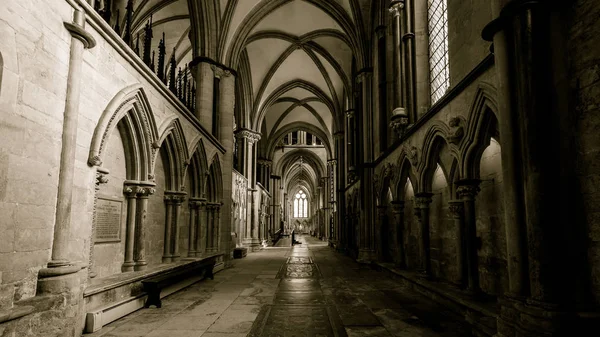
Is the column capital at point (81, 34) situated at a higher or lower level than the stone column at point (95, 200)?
higher

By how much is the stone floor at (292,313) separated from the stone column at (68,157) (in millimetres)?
1053

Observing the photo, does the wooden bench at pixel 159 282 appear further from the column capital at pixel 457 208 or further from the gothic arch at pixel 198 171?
the column capital at pixel 457 208

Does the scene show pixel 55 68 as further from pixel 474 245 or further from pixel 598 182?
pixel 474 245

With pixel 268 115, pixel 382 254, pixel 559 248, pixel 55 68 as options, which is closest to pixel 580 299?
pixel 559 248

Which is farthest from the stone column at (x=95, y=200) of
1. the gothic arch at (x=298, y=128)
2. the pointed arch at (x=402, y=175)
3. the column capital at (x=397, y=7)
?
the gothic arch at (x=298, y=128)

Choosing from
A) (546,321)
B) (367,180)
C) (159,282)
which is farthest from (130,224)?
(367,180)

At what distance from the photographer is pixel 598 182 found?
10.1ft

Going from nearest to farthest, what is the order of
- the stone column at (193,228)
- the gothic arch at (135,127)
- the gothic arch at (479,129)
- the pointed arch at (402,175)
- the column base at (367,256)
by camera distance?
the gothic arch at (479,129) → the gothic arch at (135,127) → the pointed arch at (402,175) → the stone column at (193,228) → the column base at (367,256)

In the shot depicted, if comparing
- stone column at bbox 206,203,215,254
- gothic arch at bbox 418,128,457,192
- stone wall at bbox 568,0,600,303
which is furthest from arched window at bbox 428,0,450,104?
stone column at bbox 206,203,215,254

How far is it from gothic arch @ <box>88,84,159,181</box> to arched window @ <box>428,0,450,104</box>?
19.5 feet

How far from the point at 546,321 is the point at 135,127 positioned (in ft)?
20.1

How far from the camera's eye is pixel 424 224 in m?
7.46

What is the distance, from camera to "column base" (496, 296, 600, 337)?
9.95ft

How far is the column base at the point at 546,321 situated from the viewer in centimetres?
303
